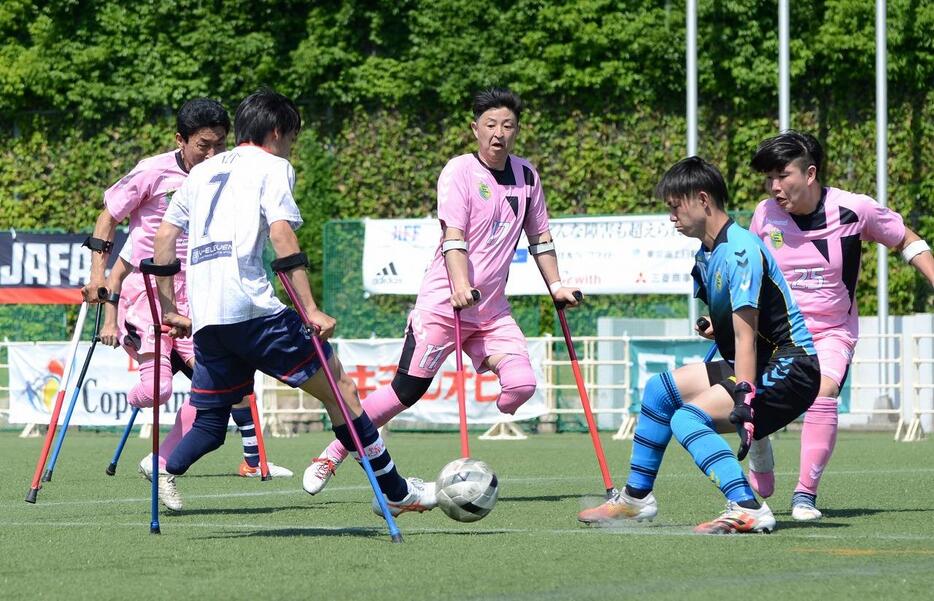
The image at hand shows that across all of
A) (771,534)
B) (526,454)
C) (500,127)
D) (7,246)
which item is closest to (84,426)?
(7,246)

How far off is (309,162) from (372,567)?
2179 centimetres

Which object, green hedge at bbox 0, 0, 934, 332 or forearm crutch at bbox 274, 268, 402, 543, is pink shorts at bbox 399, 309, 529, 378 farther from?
green hedge at bbox 0, 0, 934, 332

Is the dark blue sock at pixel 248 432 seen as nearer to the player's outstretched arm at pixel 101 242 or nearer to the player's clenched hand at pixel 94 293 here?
the player's outstretched arm at pixel 101 242

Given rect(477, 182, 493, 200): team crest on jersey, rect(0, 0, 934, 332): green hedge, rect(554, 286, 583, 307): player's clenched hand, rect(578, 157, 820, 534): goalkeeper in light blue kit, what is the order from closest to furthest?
1. rect(578, 157, 820, 534): goalkeeper in light blue kit
2. rect(554, 286, 583, 307): player's clenched hand
3. rect(477, 182, 493, 200): team crest on jersey
4. rect(0, 0, 934, 332): green hedge

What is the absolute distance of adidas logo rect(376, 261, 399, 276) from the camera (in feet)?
72.7

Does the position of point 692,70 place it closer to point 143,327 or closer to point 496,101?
point 143,327

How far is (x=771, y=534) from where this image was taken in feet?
22.3

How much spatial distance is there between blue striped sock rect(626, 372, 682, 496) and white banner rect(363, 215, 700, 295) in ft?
41.8

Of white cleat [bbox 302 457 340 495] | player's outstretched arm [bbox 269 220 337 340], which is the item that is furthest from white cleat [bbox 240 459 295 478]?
player's outstretched arm [bbox 269 220 337 340]

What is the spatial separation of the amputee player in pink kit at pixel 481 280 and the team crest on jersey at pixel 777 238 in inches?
42.0

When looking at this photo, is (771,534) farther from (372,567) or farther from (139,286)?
(139,286)

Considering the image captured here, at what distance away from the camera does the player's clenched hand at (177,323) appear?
724 centimetres

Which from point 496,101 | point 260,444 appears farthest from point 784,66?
point 496,101

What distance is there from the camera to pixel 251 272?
680 cm
